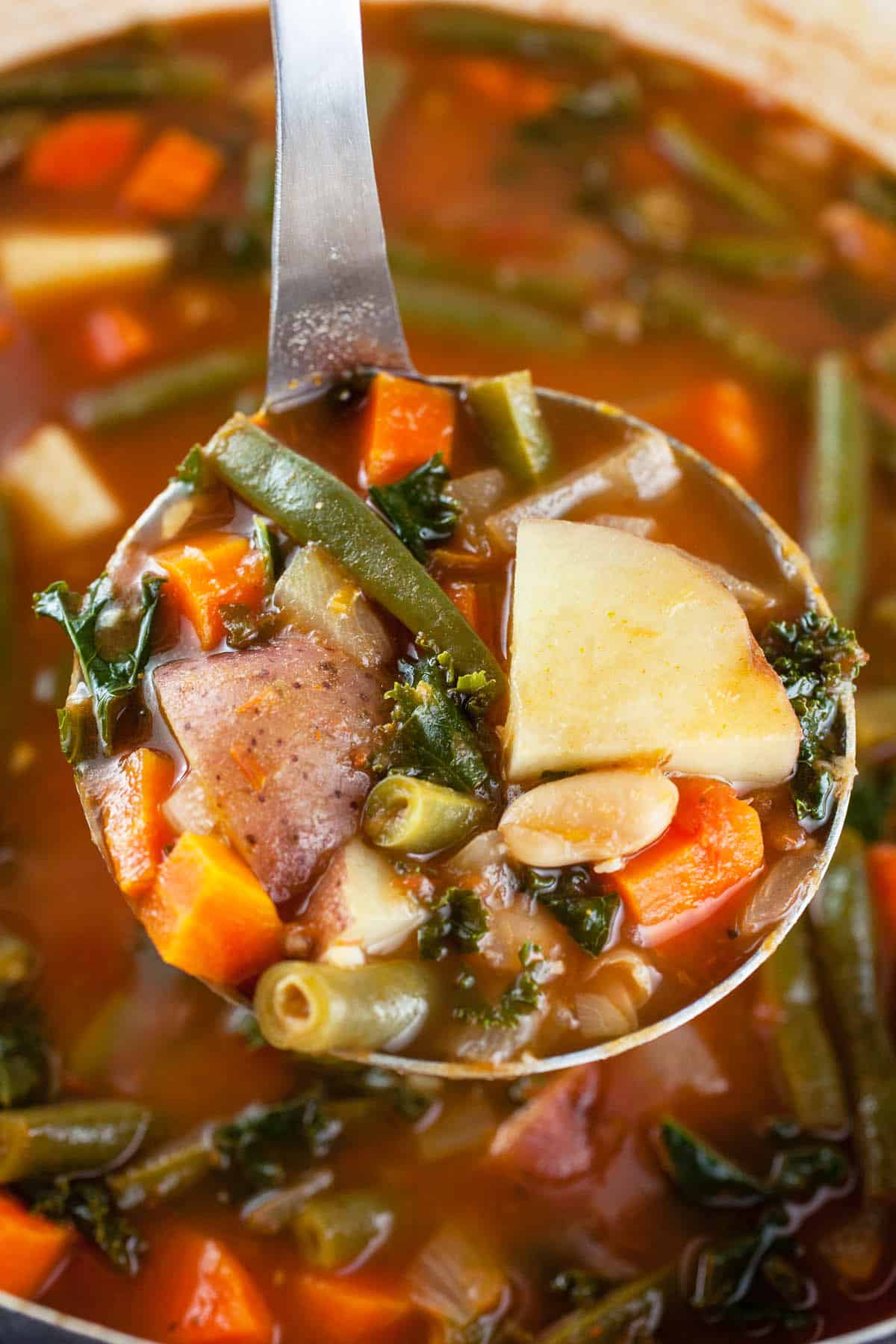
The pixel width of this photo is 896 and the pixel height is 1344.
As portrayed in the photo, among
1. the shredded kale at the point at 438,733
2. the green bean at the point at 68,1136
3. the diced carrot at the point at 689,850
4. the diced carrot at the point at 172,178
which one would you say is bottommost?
the green bean at the point at 68,1136

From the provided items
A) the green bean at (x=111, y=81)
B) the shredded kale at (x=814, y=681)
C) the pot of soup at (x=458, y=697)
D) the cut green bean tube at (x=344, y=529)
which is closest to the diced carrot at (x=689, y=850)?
the pot of soup at (x=458, y=697)

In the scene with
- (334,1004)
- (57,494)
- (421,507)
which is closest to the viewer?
(334,1004)

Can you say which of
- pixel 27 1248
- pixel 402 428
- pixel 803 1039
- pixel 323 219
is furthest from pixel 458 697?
pixel 27 1248

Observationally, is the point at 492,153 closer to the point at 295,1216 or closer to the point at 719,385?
the point at 719,385

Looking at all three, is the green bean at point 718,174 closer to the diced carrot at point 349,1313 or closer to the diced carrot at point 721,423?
the diced carrot at point 721,423

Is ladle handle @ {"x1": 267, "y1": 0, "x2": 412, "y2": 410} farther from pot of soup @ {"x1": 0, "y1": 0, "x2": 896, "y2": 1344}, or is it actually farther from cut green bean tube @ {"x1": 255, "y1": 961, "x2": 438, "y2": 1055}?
cut green bean tube @ {"x1": 255, "y1": 961, "x2": 438, "y2": 1055}

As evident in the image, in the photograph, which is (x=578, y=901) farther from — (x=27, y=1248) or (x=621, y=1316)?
(x=27, y=1248)
